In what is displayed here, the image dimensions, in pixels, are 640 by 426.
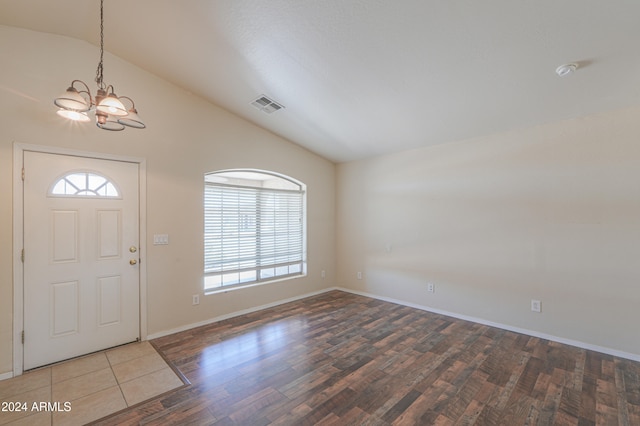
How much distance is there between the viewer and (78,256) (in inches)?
112

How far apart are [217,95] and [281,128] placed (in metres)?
1.04

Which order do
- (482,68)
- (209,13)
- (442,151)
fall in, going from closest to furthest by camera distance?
(209,13), (482,68), (442,151)

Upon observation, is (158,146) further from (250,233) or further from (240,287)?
(240,287)

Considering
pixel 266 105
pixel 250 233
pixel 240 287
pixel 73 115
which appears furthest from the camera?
pixel 250 233

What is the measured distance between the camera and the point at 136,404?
2.11 meters

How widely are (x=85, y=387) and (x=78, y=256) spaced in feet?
4.20

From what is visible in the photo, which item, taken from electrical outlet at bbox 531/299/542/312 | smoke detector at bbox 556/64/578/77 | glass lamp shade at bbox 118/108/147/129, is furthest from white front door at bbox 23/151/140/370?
electrical outlet at bbox 531/299/542/312

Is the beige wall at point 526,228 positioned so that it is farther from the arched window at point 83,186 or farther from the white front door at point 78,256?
the arched window at point 83,186

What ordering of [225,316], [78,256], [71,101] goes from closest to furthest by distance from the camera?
[71,101]
[78,256]
[225,316]

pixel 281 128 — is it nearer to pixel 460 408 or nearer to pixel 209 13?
pixel 209 13

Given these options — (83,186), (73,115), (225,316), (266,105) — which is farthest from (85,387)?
(266,105)

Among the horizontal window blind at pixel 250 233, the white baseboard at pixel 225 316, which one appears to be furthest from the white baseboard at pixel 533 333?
the horizontal window blind at pixel 250 233

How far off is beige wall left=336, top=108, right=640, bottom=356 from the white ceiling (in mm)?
361

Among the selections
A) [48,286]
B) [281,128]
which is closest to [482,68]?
[281,128]
